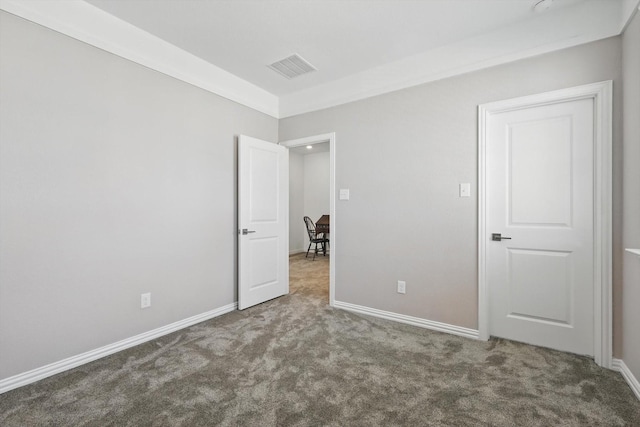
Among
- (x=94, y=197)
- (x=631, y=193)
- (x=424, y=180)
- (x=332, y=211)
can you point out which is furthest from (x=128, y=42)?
(x=631, y=193)

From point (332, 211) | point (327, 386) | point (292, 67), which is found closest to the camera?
point (327, 386)

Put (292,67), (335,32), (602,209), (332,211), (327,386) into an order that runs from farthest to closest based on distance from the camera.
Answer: (332,211), (292,67), (335,32), (602,209), (327,386)

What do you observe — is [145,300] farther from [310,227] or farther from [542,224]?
[310,227]

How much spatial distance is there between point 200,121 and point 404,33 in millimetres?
2081

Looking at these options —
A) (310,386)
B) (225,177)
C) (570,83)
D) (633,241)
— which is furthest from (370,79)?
(310,386)

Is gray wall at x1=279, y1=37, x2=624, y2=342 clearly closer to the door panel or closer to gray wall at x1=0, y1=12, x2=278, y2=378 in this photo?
the door panel

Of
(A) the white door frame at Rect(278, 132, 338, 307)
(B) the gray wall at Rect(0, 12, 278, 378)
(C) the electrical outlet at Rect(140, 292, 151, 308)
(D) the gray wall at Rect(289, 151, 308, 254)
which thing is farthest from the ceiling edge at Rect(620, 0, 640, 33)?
(D) the gray wall at Rect(289, 151, 308, 254)

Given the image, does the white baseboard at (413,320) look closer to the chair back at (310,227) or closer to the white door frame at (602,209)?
the white door frame at (602,209)

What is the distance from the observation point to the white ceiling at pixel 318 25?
2148 millimetres

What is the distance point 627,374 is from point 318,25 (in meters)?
3.33

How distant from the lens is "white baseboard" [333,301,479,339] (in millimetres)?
2570

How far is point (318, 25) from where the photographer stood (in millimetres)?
2385

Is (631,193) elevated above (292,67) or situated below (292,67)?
below

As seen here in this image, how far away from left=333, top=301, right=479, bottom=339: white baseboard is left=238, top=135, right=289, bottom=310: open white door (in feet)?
2.91
